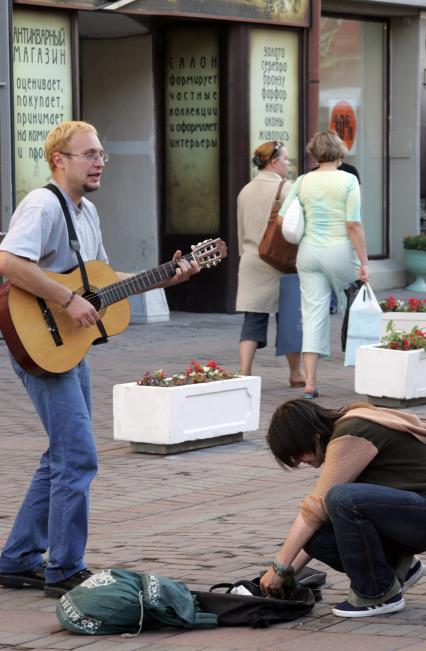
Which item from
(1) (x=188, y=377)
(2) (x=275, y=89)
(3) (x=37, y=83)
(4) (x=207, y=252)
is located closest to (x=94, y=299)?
(4) (x=207, y=252)

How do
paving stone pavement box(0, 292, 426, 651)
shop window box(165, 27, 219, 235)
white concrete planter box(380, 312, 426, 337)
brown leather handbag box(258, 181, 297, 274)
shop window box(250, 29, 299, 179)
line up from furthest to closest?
shop window box(250, 29, 299, 179) → shop window box(165, 27, 219, 235) → white concrete planter box(380, 312, 426, 337) → brown leather handbag box(258, 181, 297, 274) → paving stone pavement box(0, 292, 426, 651)

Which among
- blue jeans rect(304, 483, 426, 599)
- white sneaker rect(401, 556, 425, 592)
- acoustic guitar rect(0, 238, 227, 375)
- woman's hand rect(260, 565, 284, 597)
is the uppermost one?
acoustic guitar rect(0, 238, 227, 375)

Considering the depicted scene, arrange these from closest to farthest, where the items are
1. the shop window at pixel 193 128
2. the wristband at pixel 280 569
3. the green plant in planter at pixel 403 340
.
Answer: the wristband at pixel 280 569
the green plant in planter at pixel 403 340
the shop window at pixel 193 128

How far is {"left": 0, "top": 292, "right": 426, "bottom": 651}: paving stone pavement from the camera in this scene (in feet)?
16.6

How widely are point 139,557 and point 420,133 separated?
13965 mm

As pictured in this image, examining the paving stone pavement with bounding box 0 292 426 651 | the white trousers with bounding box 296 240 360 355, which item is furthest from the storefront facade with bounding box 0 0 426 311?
the white trousers with bounding box 296 240 360 355

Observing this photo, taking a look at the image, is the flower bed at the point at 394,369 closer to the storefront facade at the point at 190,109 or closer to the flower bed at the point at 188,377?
the flower bed at the point at 188,377

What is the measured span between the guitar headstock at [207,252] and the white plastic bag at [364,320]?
448 centimetres

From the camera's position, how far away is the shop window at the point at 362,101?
1866 cm

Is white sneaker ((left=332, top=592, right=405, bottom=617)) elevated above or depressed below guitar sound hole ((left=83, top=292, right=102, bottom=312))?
below

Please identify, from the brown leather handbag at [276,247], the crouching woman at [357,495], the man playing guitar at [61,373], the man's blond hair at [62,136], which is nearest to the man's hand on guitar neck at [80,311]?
the man playing guitar at [61,373]

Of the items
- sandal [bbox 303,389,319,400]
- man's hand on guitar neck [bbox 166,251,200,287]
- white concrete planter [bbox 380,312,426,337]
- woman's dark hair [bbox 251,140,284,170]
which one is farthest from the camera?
white concrete planter [bbox 380,312,426,337]

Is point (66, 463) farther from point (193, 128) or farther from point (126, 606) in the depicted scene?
point (193, 128)

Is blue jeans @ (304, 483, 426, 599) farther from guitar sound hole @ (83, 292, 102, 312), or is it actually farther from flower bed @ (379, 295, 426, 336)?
flower bed @ (379, 295, 426, 336)
